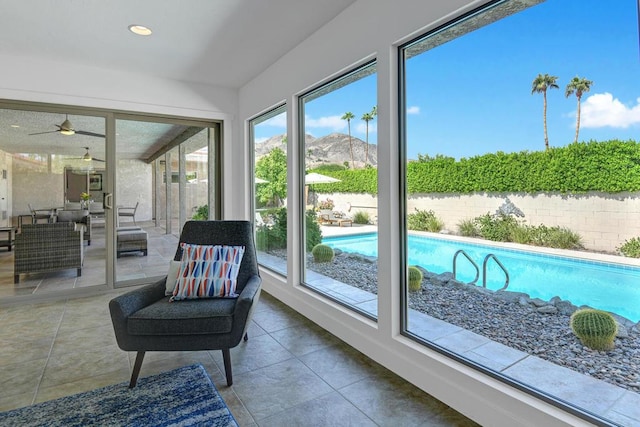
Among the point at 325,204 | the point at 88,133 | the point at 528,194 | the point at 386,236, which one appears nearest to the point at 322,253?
the point at 325,204

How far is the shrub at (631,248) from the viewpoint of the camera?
150 centimetres

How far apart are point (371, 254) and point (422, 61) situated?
57.4 inches

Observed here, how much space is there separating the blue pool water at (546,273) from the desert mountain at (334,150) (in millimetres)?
677

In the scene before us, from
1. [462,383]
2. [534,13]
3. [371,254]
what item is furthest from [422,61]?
[462,383]

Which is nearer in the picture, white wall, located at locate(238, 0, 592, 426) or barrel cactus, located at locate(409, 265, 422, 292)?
white wall, located at locate(238, 0, 592, 426)

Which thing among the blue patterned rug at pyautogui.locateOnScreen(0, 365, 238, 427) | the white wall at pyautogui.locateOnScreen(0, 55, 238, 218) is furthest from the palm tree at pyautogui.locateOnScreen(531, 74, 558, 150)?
the white wall at pyautogui.locateOnScreen(0, 55, 238, 218)

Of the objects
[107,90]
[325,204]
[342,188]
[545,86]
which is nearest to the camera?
[545,86]

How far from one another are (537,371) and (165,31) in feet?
12.1

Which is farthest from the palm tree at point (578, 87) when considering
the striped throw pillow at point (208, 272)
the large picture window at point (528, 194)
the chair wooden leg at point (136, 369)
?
the chair wooden leg at point (136, 369)

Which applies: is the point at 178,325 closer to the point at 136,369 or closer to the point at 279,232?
the point at 136,369

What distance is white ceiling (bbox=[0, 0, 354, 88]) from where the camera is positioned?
268cm

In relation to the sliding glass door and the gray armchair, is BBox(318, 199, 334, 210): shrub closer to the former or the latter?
the gray armchair

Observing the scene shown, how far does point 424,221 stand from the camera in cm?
239

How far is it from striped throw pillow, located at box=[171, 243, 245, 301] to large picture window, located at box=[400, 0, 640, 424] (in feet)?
4.03
